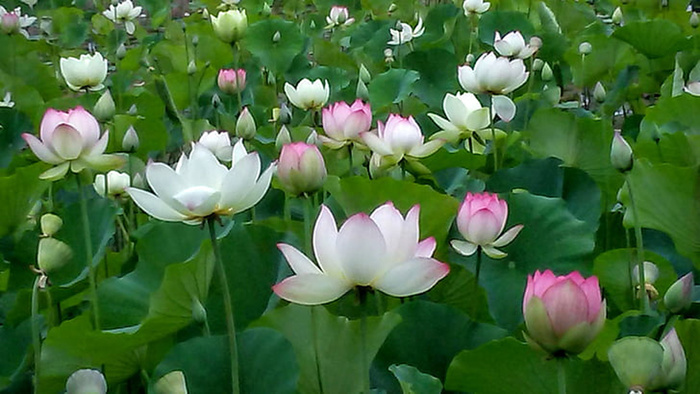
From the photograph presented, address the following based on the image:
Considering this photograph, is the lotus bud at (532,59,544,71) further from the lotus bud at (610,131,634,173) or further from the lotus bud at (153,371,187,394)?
the lotus bud at (153,371,187,394)

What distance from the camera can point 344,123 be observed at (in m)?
0.99

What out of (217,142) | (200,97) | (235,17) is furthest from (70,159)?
(200,97)

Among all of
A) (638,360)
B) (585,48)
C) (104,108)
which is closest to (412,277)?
(638,360)

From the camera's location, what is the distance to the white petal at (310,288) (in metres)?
0.56

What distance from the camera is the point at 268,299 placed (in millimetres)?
840

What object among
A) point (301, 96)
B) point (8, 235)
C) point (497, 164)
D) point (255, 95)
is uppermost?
point (255, 95)

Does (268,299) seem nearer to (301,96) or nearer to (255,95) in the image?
(301,96)

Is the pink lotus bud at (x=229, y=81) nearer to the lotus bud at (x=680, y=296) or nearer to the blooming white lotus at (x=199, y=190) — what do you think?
the blooming white lotus at (x=199, y=190)

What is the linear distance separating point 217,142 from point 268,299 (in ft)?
0.87

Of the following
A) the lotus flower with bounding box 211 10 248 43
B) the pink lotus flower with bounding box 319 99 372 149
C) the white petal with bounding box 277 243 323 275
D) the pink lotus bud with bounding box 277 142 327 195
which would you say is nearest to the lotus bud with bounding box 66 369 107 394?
the white petal with bounding box 277 243 323 275

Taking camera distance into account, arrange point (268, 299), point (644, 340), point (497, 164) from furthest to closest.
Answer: point (497, 164) < point (268, 299) < point (644, 340)

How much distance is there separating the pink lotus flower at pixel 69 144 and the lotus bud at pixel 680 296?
21.3 inches

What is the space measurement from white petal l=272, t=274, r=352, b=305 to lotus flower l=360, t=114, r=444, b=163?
38 cm

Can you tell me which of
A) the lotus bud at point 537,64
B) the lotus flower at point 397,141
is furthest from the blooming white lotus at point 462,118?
the lotus bud at point 537,64
